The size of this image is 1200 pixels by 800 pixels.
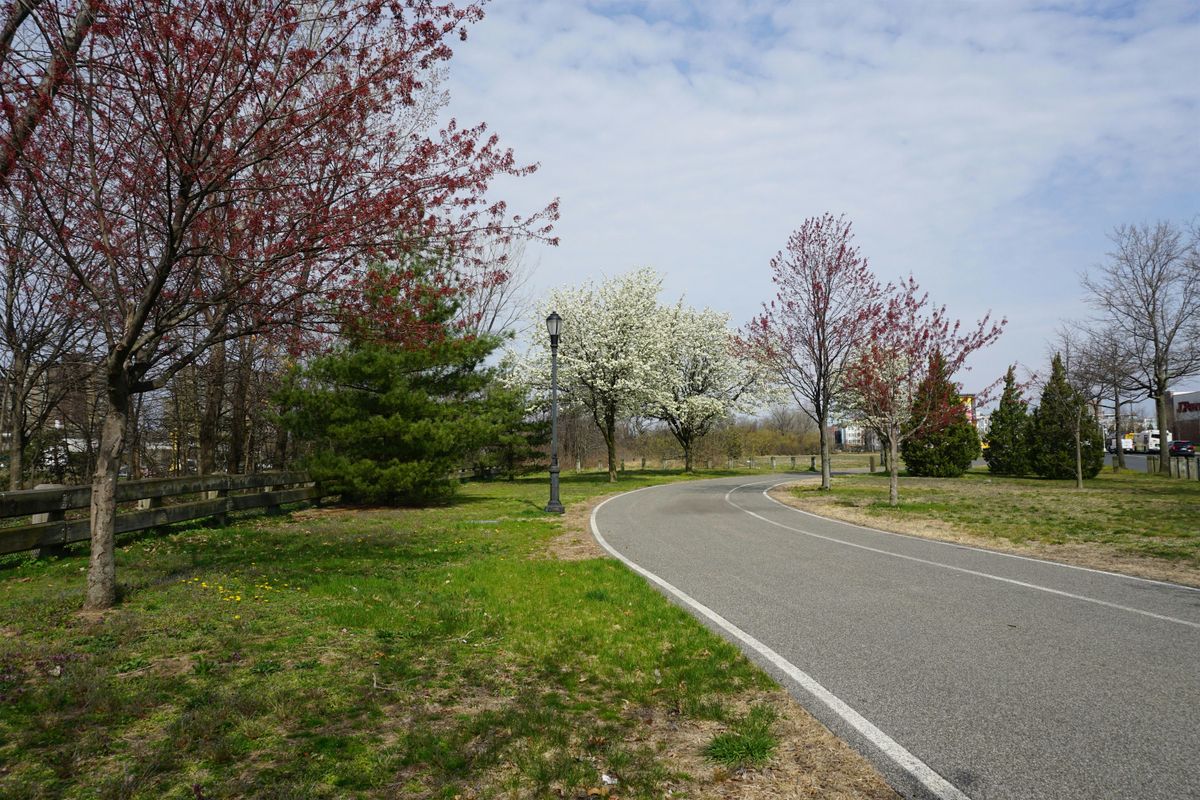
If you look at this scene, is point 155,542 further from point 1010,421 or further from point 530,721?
point 1010,421

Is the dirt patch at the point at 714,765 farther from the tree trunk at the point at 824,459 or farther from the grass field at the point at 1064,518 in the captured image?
the tree trunk at the point at 824,459

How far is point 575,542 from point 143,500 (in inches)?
331

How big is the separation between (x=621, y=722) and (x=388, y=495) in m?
16.1

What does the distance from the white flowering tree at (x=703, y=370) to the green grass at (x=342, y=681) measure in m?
35.8

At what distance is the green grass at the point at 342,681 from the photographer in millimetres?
3209

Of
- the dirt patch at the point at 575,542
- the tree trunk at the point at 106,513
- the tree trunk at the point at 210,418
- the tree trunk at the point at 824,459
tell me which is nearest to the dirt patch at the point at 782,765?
the tree trunk at the point at 106,513

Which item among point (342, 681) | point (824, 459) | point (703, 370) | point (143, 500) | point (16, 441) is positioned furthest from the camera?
point (703, 370)

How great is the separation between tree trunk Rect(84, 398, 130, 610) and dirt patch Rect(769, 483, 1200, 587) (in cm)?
1183

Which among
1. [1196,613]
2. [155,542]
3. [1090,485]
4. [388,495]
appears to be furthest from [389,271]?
[1090,485]

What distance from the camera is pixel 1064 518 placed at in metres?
15.1

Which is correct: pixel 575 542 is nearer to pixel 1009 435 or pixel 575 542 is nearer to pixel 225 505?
pixel 225 505

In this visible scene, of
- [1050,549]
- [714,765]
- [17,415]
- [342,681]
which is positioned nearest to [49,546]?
[17,415]

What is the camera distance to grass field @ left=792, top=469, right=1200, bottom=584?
400 inches

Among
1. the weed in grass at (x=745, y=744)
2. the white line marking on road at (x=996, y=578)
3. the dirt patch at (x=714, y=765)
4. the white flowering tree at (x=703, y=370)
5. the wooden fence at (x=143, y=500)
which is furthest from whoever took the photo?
the white flowering tree at (x=703, y=370)
